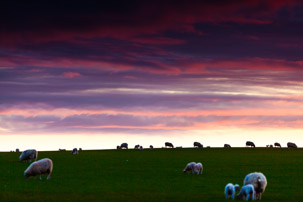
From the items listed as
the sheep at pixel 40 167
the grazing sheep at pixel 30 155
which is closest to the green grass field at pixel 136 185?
the sheep at pixel 40 167

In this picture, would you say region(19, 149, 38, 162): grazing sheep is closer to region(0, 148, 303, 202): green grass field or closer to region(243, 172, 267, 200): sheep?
region(0, 148, 303, 202): green grass field

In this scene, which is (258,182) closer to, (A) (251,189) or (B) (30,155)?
(A) (251,189)

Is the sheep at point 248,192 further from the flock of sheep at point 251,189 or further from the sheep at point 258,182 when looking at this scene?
the sheep at point 258,182

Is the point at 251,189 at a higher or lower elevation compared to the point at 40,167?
lower

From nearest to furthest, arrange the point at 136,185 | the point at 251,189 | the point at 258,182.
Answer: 1. the point at 251,189
2. the point at 258,182
3. the point at 136,185

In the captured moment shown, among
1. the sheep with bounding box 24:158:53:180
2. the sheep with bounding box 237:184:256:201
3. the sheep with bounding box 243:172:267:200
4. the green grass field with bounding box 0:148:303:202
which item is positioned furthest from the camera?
the sheep with bounding box 24:158:53:180

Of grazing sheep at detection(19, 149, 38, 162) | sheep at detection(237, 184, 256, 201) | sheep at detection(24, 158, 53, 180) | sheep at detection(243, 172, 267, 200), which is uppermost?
grazing sheep at detection(19, 149, 38, 162)

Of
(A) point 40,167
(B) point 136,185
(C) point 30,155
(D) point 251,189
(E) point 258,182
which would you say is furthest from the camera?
(C) point 30,155

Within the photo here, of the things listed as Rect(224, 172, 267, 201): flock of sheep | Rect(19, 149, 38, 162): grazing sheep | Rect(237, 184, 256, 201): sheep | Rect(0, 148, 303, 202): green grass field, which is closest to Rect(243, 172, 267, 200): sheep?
Rect(224, 172, 267, 201): flock of sheep

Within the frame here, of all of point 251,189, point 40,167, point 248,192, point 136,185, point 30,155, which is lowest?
point 248,192

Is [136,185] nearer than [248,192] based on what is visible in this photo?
No

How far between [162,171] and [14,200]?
2083 cm

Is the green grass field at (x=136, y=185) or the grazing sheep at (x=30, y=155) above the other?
the grazing sheep at (x=30, y=155)

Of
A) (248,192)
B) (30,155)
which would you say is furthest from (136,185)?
(30,155)
